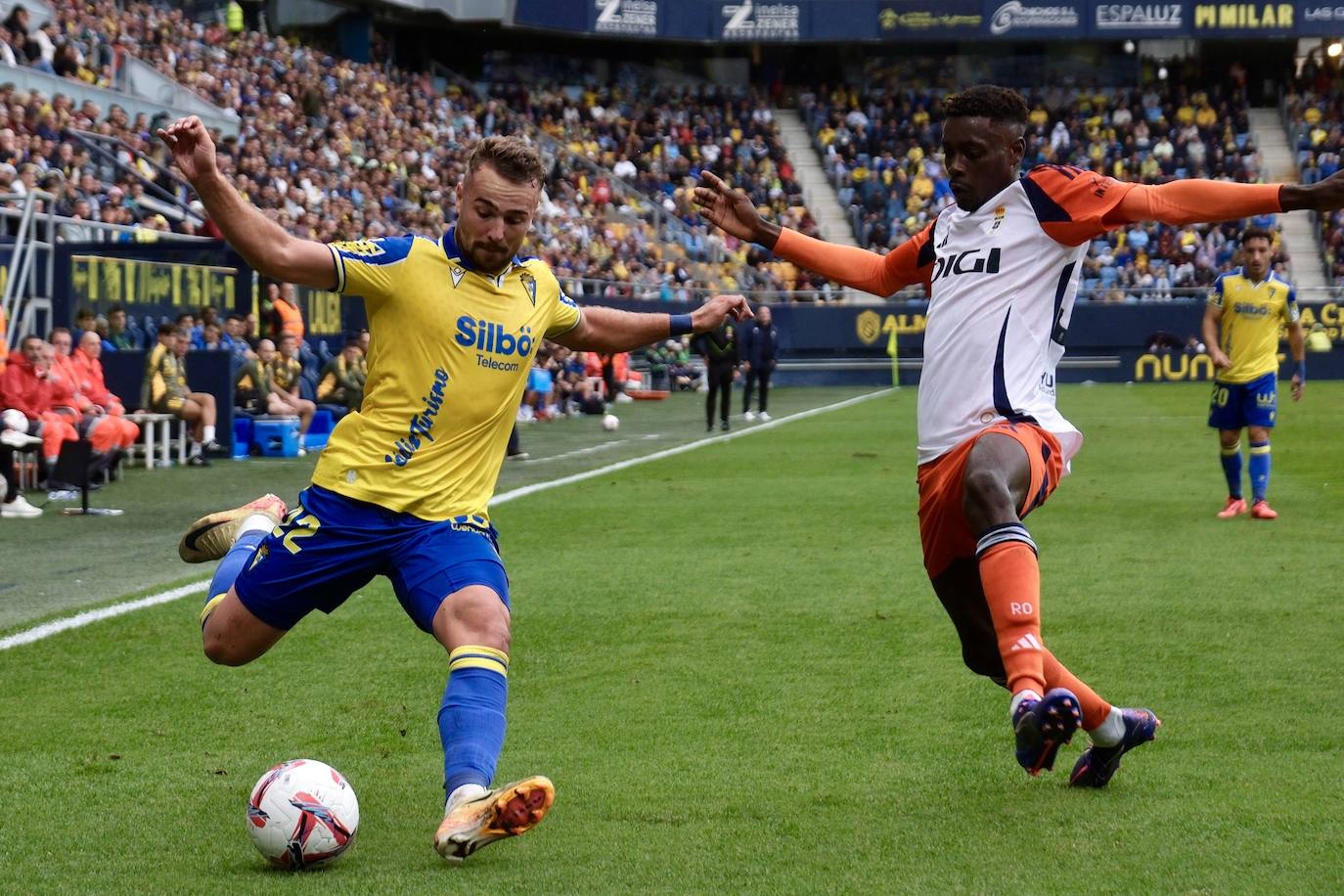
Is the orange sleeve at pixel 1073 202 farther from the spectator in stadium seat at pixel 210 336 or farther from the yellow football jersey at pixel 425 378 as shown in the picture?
the spectator in stadium seat at pixel 210 336

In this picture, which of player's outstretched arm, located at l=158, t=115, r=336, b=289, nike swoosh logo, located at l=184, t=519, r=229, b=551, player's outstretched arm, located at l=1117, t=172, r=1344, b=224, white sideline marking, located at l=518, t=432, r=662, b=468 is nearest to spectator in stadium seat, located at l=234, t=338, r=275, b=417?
white sideline marking, located at l=518, t=432, r=662, b=468

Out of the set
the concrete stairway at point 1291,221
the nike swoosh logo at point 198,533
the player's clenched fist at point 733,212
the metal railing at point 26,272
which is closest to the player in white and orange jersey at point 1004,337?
the player's clenched fist at point 733,212

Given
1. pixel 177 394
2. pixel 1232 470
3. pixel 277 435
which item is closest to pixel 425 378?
pixel 1232 470

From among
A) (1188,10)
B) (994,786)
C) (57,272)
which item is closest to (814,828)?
(994,786)

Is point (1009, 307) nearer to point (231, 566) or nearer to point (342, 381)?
point (231, 566)

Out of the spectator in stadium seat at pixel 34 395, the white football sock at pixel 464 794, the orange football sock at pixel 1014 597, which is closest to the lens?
the white football sock at pixel 464 794

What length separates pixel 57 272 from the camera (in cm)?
1861

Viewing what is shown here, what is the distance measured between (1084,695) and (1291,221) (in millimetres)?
49927

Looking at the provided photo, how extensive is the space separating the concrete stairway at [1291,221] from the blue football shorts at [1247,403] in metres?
33.6

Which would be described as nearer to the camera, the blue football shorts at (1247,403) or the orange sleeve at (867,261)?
the orange sleeve at (867,261)

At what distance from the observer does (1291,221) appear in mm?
50750

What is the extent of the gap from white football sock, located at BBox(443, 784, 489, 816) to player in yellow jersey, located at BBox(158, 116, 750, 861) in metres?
0.33

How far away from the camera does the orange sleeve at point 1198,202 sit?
191 inches

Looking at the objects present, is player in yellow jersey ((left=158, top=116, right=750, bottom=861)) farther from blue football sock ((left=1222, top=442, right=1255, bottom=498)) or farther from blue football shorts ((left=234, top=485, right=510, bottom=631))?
blue football sock ((left=1222, top=442, right=1255, bottom=498))
